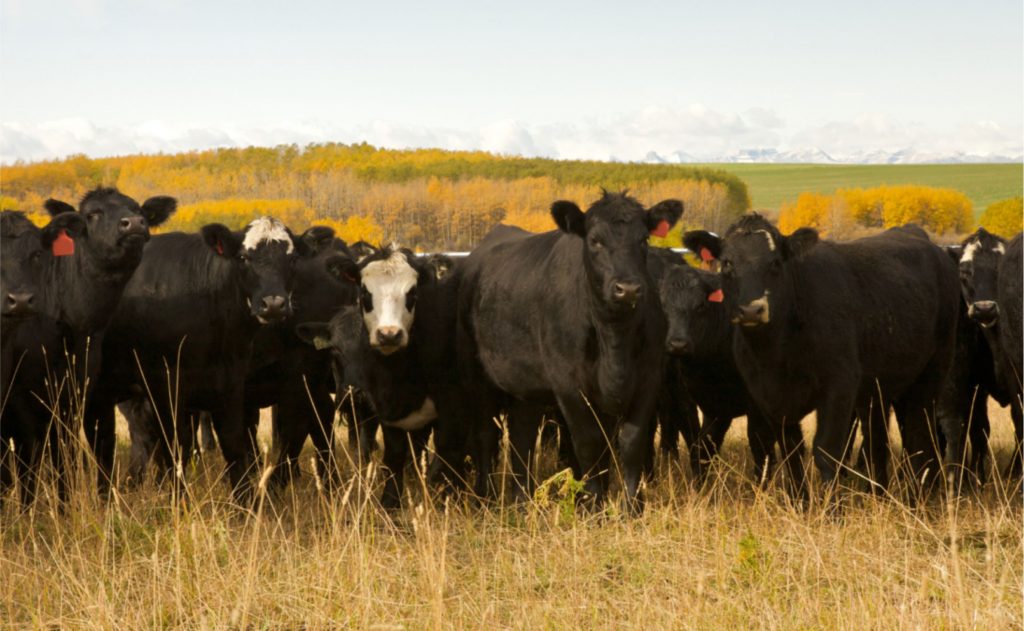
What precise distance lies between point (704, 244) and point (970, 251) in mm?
2547

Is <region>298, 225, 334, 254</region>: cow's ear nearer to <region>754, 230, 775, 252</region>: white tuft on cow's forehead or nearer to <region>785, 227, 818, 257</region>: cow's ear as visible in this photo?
<region>754, 230, 775, 252</region>: white tuft on cow's forehead

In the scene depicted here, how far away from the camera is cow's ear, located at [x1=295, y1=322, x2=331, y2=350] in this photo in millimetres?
8430

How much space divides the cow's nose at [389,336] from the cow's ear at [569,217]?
126 cm

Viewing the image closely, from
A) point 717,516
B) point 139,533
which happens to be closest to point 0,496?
point 139,533

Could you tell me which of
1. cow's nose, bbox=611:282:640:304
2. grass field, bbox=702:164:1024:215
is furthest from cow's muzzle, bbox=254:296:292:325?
grass field, bbox=702:164:1024:215

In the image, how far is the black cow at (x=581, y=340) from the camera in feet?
23.8

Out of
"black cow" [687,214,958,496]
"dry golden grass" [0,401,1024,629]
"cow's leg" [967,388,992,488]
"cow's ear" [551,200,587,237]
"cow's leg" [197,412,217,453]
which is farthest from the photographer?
"cow's leg" [197,412,217,453]

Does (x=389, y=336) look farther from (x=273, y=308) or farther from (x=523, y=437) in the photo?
(x=523, y=437)

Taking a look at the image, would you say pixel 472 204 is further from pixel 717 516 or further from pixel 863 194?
pixel 717 516

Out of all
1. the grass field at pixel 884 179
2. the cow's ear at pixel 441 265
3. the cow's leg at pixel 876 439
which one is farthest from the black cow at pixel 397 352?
the grass field at pixel 884 179

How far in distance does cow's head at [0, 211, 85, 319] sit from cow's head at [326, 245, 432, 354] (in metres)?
1.77

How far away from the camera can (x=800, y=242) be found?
25.1 feet

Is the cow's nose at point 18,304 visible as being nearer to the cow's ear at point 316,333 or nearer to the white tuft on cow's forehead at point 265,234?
the white tuft on cow's forehead at point 265,234

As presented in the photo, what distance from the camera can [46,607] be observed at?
530 cm
